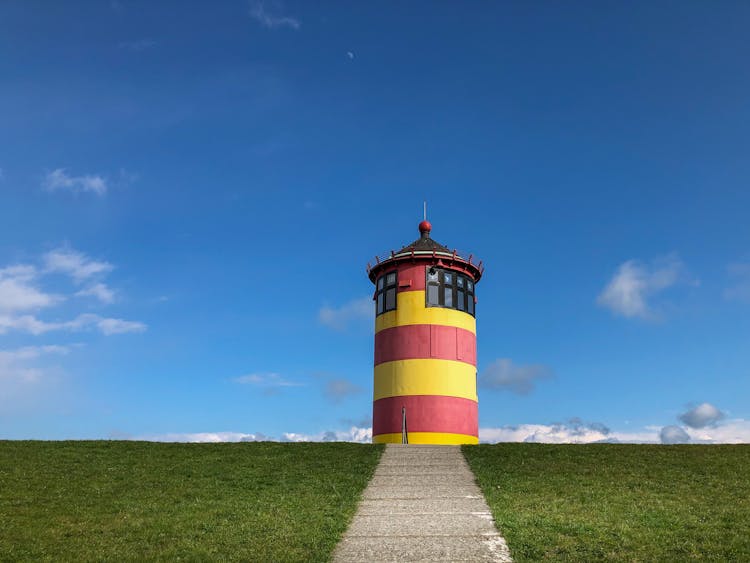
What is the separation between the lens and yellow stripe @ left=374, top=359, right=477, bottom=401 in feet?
101

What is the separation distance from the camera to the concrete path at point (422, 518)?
14.1 m

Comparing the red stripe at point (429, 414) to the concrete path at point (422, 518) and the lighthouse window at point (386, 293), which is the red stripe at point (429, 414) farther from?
the concrete path at point (422, 518)

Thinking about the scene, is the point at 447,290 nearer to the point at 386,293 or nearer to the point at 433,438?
the point at 386,293

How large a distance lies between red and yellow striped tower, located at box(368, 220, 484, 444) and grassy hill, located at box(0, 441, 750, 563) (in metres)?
4.32

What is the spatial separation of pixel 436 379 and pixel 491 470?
27.6 ft

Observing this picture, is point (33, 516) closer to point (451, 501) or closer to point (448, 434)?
point (451, 501)

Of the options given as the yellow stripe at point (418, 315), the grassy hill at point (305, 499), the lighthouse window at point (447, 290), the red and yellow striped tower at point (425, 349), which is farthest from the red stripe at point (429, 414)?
the lighthouse window at point (447, 290)

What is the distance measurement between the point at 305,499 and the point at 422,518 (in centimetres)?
383

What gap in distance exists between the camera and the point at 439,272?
106ft

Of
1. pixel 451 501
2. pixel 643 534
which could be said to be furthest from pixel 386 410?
pixel 643 534

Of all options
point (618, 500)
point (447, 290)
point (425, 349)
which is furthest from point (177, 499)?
point (447, 290)

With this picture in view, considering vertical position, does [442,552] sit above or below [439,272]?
below

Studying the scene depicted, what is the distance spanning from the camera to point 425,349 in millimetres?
31125

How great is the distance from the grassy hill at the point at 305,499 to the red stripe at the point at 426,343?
5.66 metres
